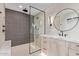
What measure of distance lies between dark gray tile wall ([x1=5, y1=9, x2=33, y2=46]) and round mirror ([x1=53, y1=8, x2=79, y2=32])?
141 centimetres

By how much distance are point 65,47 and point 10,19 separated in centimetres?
205

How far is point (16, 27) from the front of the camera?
2.95 metres

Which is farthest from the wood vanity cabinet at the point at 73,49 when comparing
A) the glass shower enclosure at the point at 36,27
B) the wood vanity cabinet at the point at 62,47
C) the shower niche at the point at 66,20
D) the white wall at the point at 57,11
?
the glass shower enclosure at the point at 36,27

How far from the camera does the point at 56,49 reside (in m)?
1.93

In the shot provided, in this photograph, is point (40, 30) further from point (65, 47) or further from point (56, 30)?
point (65, 47)

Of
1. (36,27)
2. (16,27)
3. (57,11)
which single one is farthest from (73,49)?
(16,27)

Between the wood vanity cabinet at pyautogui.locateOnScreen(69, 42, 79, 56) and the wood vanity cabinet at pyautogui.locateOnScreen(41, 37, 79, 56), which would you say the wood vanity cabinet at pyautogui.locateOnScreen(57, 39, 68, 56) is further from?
the wood vanity cabinet at pyautogui.locateOnScreen(69, 42, 79, 56)

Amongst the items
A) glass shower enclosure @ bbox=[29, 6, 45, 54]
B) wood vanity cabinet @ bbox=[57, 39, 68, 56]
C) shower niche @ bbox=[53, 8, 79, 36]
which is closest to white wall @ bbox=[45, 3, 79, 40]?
shower niche @ bbox=[53, 8, 79, 36]

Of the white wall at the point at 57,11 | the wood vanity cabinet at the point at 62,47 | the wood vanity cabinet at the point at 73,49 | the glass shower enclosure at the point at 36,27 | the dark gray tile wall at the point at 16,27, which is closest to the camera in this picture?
the wood vanity cabinet at the point at 73,49

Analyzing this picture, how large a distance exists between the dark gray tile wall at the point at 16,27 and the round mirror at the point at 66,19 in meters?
1.41

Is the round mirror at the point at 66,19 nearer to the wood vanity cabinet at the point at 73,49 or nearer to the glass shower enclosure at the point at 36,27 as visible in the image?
the wood vanity cabinet at the point at 73,49

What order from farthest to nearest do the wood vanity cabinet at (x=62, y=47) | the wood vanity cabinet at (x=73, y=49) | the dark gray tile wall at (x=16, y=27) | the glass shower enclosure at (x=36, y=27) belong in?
1. the glass shower enclosure at (x=36, y=27)
2. the dark gray tile wall at (x=16, y=27)
3. the wood vanity cabinet at (x=62, y=47)
4. the wood vanity cabinet at (x=73, y=49)

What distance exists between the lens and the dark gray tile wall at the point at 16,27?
8.68ft

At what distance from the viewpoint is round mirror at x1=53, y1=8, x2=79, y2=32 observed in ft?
6.42
